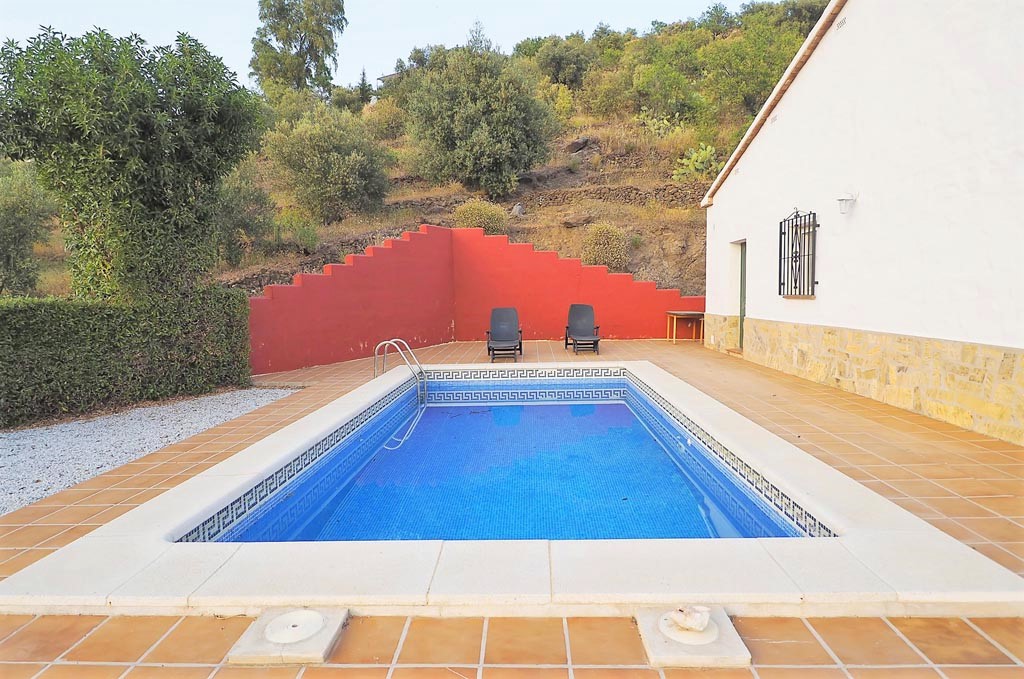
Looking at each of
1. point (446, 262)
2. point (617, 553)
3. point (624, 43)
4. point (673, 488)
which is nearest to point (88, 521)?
point (617, 553)

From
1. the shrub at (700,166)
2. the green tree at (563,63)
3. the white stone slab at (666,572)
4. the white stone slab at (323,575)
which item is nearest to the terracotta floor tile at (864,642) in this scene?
the white stone slab at (666,572)

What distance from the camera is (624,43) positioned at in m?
31.4

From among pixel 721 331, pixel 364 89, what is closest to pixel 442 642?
pixel 721 331

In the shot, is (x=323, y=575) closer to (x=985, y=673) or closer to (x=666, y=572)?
(x=666, y=572)

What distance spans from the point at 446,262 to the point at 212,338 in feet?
19.0

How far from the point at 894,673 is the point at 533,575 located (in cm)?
121

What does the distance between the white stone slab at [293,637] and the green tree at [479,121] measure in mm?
15842

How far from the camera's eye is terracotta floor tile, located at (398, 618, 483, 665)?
184 cm

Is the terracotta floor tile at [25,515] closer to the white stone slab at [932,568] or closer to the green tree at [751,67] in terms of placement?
the white stone slab at [932,568]

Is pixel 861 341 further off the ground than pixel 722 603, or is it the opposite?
pixel 861 341

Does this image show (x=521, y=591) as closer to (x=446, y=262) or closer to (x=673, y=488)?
(x=673, y=488)

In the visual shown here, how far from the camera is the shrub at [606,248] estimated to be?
13000mm

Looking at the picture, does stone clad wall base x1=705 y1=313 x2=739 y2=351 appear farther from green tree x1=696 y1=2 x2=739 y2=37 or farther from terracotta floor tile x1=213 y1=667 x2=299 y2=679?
green tree x1=696 y1=2 x2=739 y2=37

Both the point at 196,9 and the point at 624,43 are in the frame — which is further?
the point at 624,43
